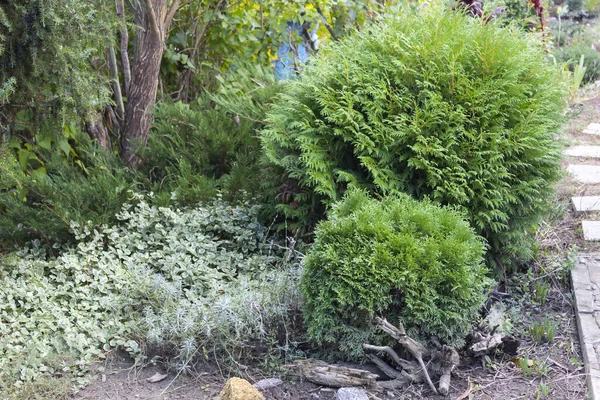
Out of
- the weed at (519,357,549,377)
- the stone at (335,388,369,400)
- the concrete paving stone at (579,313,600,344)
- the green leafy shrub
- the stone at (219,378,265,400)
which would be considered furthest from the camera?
the green leafy shrub

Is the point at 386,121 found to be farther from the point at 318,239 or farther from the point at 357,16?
the point at 357,16

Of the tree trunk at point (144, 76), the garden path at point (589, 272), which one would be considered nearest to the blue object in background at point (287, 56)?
the tree trunk at point (144, 76)

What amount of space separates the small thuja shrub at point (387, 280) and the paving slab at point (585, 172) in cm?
281

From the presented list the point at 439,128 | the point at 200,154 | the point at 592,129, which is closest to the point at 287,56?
the point at 200,154

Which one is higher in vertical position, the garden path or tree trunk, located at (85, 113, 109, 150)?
tree trunk, located at (85, 113, 109, 150)

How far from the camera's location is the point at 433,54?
3.79 metres

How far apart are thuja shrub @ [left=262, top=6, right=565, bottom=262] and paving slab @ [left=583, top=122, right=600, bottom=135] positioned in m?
3.15

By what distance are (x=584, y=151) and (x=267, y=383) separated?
4.53 metres

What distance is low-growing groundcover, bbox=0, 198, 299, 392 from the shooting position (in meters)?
3.13

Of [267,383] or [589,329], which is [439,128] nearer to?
[589,329]

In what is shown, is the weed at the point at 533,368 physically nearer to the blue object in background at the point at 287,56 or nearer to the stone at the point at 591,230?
the stone at the point at 591,230

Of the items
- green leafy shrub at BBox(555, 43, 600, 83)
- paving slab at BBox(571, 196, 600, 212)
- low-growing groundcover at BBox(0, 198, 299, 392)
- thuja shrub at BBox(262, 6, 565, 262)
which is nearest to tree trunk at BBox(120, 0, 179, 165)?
low-growing groundcover at BBox(0, 198, 299, 392)

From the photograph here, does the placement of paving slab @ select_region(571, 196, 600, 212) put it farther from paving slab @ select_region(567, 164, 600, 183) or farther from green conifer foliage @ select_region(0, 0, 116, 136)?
green conifer foliage @ select_region(0, 0, 116, 136)

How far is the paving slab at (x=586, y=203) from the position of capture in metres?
4.81
